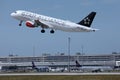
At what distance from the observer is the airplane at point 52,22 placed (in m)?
92.1

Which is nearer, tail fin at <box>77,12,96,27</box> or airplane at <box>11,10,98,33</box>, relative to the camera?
airplane at <box>11,10,98,33</box>

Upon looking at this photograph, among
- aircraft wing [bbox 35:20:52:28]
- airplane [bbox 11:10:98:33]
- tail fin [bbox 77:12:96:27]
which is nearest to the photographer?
airplane [bbox 11:10:98:33]

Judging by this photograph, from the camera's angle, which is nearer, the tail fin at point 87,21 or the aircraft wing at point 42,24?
the aircraft wing at point 42,24

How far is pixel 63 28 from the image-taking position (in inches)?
3605

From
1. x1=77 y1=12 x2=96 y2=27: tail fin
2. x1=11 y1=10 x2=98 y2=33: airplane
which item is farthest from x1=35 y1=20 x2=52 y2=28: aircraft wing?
x1=77 y1=12 x2=96 y2=27: tail fin

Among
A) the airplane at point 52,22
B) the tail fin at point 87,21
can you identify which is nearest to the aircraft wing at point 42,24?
the airplane at point 52,22

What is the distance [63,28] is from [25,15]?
15.2 meters

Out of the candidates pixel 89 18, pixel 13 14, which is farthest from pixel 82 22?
pixel 13 14

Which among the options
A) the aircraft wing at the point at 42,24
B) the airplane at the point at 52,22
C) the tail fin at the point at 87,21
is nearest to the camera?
the airplane at the point at 52,22

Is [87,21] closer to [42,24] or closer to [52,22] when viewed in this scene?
[52,22]

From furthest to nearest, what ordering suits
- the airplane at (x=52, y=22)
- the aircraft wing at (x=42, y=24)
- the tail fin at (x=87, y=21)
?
the tail fin at (x=87, y=21) < the aircraft wing at (x=42, y=24) < the airplane at (x=52, y=22)

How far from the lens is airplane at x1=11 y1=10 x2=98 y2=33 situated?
92062 millimetres

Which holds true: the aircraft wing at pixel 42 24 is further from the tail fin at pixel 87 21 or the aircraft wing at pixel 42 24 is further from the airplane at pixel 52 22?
the tail fin at pixel 87 21

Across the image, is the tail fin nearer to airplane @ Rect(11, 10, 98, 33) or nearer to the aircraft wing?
airplane @ Rect(11, 10, 98, 33)
